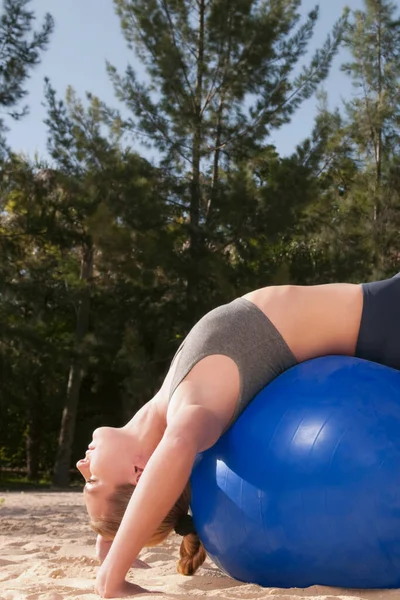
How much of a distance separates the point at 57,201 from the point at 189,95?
11.6ft

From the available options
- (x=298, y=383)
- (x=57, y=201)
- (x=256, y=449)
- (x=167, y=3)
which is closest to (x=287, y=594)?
(x=256, y=449)

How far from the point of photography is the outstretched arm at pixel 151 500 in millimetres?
2895

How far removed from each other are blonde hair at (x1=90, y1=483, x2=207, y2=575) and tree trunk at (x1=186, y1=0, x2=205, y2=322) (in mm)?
11153

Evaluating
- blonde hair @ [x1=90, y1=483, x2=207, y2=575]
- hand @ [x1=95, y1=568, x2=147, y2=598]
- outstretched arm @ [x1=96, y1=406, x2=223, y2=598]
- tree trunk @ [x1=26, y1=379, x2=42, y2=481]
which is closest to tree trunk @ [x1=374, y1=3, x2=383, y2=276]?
tree trunk @ [x1=26, y1=379, x2=42, y2=481]

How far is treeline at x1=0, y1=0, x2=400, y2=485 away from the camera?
1467cm

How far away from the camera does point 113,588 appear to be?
2.91m

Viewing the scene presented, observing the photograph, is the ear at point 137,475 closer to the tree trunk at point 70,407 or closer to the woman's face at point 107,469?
the woman's face at point 107,469

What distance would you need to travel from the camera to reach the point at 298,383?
3.16 metres

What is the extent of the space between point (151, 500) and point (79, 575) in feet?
3.84

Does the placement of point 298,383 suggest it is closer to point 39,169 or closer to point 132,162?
point 132,162

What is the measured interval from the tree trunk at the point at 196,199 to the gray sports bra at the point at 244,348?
11.5 m

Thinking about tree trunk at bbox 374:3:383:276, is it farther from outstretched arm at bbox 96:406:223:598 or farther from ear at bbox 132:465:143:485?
outstretched arm at bbox 96:406:223:598

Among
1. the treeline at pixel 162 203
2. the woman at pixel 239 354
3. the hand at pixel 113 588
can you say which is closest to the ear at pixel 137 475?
Answer: the woman at pixel 239 354

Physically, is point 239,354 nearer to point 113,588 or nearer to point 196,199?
point 113,588
